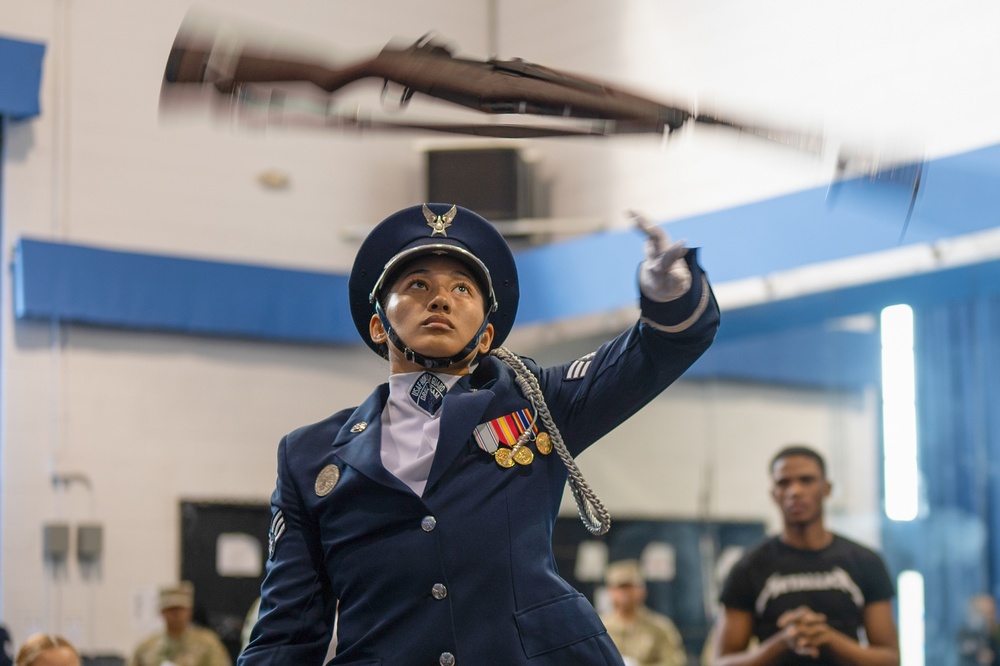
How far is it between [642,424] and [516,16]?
3158 millimetres

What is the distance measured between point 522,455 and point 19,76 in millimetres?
6595

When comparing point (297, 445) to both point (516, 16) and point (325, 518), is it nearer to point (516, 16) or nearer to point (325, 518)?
point (325, 518)

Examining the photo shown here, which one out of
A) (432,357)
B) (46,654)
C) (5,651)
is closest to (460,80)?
(432,357)

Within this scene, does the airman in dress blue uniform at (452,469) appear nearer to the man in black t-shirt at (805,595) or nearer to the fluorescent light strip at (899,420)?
the man in black t-shirt at (805,595)

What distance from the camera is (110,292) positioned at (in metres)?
8.20

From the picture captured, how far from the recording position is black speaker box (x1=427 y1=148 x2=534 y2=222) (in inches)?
360

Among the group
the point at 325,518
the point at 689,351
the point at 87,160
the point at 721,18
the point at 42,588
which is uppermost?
the point at 721,18

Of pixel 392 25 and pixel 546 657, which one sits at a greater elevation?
pixel 392 25

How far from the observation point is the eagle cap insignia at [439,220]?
81.7 inches

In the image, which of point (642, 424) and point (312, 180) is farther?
point (312, 180)

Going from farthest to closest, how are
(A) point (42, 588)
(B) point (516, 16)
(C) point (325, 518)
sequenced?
(B) point (516, 16) → (A) point (42, 588) → (C) point (325, 518)

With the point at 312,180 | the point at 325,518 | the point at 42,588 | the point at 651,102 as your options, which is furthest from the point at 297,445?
the point at 312,180

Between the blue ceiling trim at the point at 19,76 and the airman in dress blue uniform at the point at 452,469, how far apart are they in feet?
20.5

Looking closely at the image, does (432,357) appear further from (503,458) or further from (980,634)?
(980,634)
